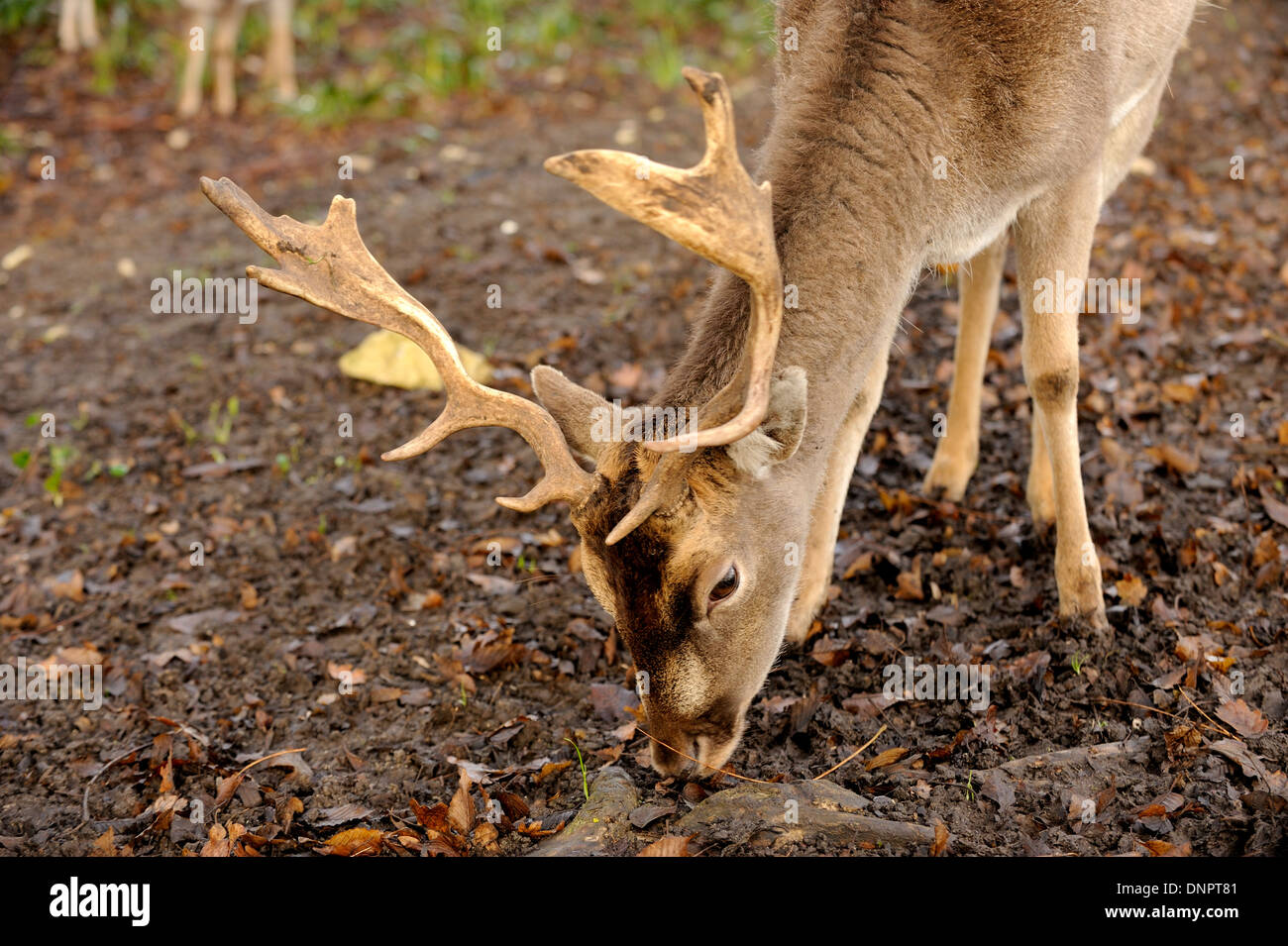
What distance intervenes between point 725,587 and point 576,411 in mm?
778

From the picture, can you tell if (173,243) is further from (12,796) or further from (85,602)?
(12,796)

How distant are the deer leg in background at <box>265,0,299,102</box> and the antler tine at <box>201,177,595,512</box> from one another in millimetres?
10031

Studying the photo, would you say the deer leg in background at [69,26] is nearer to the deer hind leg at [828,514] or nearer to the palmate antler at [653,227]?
the palmate antler at [653,227]

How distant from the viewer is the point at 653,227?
3186 millimetres

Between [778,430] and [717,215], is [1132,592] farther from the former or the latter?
[717,215]

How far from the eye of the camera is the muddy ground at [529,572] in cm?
416

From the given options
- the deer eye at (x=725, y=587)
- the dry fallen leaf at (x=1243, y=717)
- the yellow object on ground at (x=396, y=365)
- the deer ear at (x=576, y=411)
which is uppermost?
the yellow object on ground at (x=396, y=365)

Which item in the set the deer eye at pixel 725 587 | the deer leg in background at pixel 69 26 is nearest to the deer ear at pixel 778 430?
the deer eye at pixel 725 587

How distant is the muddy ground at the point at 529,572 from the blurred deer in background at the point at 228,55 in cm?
365

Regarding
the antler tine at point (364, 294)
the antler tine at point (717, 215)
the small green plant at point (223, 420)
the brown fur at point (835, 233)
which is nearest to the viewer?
the antler tine at point (717, 215)

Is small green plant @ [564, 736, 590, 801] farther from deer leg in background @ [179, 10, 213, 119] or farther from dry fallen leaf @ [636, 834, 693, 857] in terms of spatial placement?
deer leg in background @ [179, 10, 213, 119]

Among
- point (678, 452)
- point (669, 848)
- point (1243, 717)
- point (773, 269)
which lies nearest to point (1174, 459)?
point (1243, 717)

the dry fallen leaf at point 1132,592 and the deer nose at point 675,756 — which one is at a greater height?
the dry fallen leaf at point 1132,592

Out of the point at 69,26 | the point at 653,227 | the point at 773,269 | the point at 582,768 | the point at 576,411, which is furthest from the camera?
the point at 69,26
